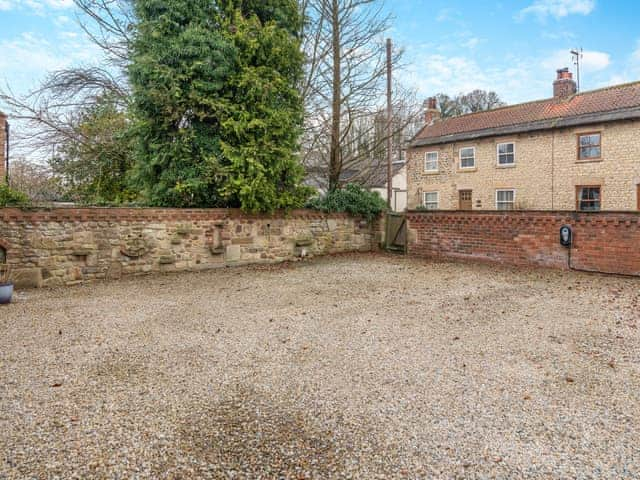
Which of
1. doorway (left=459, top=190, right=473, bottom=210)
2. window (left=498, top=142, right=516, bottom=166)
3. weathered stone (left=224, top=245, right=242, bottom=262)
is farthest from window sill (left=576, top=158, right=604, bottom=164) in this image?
weathered stone (left=224, top=245, right=242, bottom=262)

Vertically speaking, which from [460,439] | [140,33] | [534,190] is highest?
[140,33]

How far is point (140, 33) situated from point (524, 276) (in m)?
11.3

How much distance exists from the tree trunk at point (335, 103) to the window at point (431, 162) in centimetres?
889

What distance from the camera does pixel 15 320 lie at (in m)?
5.75

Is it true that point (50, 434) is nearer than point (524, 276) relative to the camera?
Yes

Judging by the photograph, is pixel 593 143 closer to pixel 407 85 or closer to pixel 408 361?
pixel 407 85

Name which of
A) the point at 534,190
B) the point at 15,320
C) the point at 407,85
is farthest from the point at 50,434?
the point at 534,190

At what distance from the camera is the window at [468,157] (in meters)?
19.9

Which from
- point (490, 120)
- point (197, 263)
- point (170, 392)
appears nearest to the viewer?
point (170, 392)

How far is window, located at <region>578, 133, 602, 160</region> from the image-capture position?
53.3ft

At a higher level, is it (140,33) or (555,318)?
(140,33)

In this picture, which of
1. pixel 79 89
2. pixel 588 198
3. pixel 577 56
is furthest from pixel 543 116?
pixel 79 89

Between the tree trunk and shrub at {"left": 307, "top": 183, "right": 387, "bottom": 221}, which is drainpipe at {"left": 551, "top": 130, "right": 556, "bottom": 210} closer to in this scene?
shrub at {"left": 307, "top": 183, "right": 387, "bottom": 221}

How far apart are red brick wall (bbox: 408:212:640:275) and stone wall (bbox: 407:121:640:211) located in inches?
334
